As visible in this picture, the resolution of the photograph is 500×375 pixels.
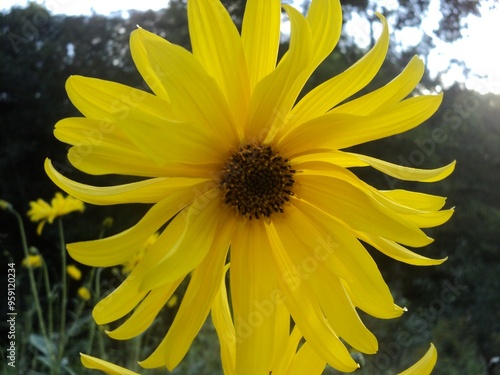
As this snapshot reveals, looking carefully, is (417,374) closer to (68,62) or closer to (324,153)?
(324,153)

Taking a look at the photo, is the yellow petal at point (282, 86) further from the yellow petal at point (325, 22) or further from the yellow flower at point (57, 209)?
the yellow flower at point (57, 209)

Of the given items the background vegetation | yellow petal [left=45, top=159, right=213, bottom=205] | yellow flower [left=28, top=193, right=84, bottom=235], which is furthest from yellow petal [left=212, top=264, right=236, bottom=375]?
the background vegetation

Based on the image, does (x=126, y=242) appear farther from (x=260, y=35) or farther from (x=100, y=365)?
(x=260, y=35)

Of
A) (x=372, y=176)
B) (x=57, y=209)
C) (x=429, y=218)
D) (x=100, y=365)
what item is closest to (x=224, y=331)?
(x=100, y=365)

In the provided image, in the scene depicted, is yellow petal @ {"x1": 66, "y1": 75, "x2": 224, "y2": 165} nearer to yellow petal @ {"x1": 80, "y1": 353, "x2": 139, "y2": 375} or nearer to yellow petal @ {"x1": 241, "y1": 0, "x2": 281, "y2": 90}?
yellow petal @ {"x1": 241, "y1": 0, "x2": 281, "y2": 90}

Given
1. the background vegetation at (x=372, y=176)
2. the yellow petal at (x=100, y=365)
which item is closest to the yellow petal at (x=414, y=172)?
the yellow petal at (x=100, y=365)

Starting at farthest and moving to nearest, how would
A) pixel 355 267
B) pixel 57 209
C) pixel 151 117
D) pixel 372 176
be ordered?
pixel 372 176 → pixel 57 209 → pixel 355 267 → pixel 151 117

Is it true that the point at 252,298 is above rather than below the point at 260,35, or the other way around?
below
